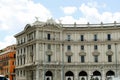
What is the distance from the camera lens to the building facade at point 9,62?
12094 centimetres

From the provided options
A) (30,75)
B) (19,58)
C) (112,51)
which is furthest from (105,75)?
(19,58)

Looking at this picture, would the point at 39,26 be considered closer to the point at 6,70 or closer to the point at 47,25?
the point at 47,25

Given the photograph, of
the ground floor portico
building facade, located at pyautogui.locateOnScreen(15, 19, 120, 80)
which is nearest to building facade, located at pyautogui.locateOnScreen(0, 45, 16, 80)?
building facade, located at pyautogui.locateOnScreen(15, 19, 120, 80)

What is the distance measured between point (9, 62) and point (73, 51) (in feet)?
109

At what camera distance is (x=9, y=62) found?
122500 millimetres

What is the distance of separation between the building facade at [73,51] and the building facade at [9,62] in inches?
845

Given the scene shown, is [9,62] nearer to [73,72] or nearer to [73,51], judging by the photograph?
[73,51]

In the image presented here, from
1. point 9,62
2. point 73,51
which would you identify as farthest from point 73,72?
point 9,62

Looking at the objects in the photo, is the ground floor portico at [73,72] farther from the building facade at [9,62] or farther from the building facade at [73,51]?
the building facade at [9,62]

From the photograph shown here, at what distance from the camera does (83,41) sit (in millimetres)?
99000

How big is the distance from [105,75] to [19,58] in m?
30.0

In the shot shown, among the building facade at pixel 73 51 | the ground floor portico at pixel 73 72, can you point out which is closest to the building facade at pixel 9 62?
the building facade at pixel 73 51

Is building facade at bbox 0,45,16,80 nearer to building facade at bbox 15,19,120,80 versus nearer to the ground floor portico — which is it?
building facade at bbox 15,19,120,80

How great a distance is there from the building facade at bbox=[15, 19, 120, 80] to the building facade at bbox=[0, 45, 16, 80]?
2146 cm
